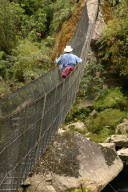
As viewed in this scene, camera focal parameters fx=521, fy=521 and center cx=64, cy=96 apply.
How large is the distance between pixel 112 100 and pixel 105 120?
1.01 metres

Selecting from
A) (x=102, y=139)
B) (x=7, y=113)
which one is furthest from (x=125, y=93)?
(x=7, y=113)

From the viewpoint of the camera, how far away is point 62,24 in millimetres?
17094

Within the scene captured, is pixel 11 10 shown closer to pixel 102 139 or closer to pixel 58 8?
pixel 58 8

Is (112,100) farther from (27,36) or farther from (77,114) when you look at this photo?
(27,36)

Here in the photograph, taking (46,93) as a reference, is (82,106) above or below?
below

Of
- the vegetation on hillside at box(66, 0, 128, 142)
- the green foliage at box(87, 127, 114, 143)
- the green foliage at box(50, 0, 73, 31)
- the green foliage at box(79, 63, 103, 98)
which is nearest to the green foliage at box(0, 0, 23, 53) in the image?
the green foliage at box(50, 0, 73, 31)

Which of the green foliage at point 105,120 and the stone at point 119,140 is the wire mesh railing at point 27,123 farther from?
the green foliage at point 105,120

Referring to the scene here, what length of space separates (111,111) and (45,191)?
489 cm

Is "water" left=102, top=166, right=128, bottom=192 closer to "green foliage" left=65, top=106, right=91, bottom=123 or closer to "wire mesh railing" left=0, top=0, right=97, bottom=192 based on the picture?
"wire mesh railing" left=0, top=0, right=97, bottom=192

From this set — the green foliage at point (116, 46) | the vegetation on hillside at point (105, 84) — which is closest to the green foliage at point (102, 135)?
the vegetation on hillside at point (105, 84)

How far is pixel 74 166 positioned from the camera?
876 centimetres

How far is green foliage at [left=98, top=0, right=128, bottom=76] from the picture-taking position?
43.8 ft

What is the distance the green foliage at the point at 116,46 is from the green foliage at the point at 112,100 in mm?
544

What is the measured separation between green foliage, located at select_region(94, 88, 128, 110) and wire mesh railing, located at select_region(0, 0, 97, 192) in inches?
144
